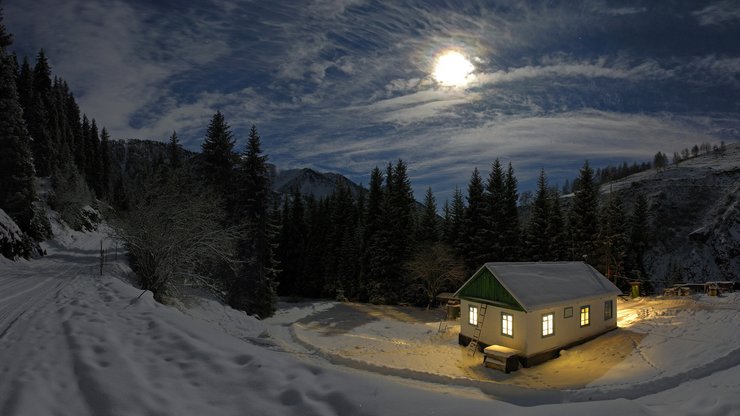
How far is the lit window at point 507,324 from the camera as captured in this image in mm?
20750

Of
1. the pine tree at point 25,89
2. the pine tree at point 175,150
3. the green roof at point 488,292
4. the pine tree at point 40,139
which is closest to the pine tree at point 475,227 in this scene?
the green roof at point 488,292

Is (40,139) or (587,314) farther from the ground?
(40,139)

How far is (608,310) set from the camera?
24.5m

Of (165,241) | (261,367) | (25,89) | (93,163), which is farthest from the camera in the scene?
(93,163)

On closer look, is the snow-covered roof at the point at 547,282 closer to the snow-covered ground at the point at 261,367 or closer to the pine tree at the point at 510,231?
the snow-covered ground at the point at 261,367

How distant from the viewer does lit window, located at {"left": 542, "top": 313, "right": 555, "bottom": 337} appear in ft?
67.6

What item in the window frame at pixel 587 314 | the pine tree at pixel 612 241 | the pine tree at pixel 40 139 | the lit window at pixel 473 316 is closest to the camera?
the window frame at pixel 587 314

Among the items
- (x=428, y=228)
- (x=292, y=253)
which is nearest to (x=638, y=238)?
(x=428, y=228)

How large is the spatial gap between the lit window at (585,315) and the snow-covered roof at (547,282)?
2.54 feet

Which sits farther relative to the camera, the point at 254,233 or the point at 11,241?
the point at 254,233

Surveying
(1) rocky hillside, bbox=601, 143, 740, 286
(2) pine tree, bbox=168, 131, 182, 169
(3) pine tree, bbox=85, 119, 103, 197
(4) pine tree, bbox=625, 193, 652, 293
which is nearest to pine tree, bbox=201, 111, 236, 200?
(2) pine tree, bbox=168, 131, 182, 169

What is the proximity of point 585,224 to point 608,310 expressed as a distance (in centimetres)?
1725

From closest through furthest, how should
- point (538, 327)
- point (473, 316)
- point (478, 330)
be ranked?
1. point (538, 327)
2. point (478, 330)
3. point (473, 316)

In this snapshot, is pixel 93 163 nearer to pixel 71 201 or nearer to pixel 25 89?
pixel 25 89
